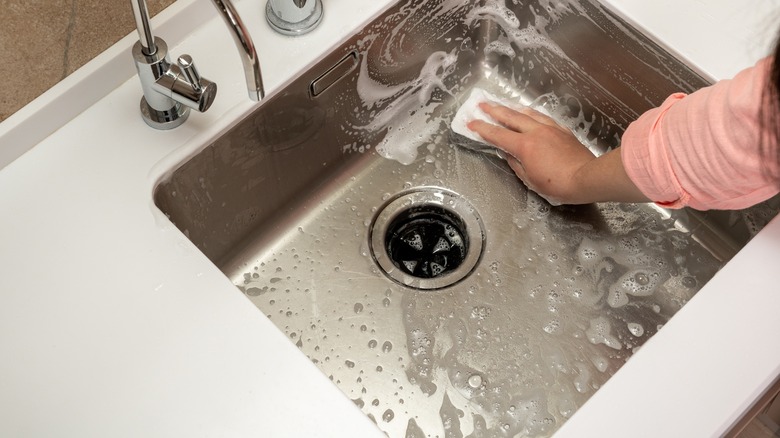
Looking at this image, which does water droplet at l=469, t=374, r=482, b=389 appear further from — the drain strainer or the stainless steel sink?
the drain strainer

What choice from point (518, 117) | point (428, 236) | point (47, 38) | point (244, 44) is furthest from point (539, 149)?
point (47, 38)

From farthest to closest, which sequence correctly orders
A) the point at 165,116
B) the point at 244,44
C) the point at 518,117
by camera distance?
the point at 518,117 < the point at 165,116 < the point at 244,44

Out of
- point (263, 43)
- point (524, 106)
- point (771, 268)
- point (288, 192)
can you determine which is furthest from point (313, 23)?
point (771, 268)

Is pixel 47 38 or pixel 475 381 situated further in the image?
pixel 475 381

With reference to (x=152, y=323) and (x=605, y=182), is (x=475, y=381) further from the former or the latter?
(x=152, y=323)

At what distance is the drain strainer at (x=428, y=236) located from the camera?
0.98m

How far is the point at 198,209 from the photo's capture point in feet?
2.73

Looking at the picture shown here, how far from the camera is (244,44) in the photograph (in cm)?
64

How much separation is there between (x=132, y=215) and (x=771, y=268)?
0.60 m

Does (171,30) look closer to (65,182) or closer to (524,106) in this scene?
(65,182)

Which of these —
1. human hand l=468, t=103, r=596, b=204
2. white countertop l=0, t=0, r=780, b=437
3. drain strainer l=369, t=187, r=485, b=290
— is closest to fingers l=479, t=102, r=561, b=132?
human hand l=468, t=103, r=596, b=204

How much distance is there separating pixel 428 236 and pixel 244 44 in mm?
446

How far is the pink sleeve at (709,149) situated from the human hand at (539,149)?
139 mm

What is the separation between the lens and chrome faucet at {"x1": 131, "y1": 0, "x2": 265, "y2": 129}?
663 mm
